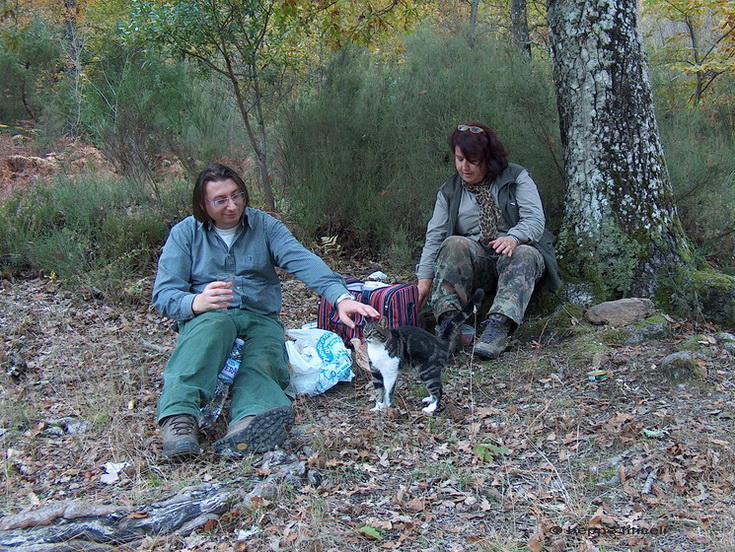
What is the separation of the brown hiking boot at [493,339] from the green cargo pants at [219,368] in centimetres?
136

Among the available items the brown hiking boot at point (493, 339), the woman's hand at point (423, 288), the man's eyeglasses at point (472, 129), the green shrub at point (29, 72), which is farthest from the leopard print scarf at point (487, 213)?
the green shrub at point (29, 72)

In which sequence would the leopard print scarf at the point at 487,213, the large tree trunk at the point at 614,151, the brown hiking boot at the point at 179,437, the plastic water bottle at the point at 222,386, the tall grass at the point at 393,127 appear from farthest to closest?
the tall grass at the point at 393,127, the large tree trunk at the point at 614,151, the leopard print scarf at the point at 487,213, the plastic water bottle at the point at 222,386, the brown hiking boot at the point at 179,437

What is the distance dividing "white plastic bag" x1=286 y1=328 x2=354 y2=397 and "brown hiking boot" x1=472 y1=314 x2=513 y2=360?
901 millimetres

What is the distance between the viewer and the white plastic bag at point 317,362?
14.0ft

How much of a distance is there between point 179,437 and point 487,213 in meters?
2.65

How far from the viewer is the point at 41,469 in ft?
11.4

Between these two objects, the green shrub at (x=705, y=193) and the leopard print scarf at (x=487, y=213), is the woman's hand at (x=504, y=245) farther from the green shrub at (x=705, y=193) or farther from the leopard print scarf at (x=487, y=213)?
the green shrub at (x=705, y=193)

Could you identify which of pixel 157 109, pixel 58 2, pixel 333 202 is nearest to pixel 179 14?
pixel 157 109

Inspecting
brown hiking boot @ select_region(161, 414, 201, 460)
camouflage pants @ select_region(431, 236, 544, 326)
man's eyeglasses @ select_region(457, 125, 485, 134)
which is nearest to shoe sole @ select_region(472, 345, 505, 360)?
camouflage pants @ select_region(431, 236, 544, 326)

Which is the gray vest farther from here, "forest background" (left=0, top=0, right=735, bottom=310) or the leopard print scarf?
"forest background" (left=0, top=0, right=735, bottom=310)

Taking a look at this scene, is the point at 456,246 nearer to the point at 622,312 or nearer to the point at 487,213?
the point at 487,213

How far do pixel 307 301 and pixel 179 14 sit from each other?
123 inches

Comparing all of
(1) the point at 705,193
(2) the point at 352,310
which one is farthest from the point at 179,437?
(1) the point at 705,193

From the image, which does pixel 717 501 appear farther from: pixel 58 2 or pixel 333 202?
pixel 58 2
